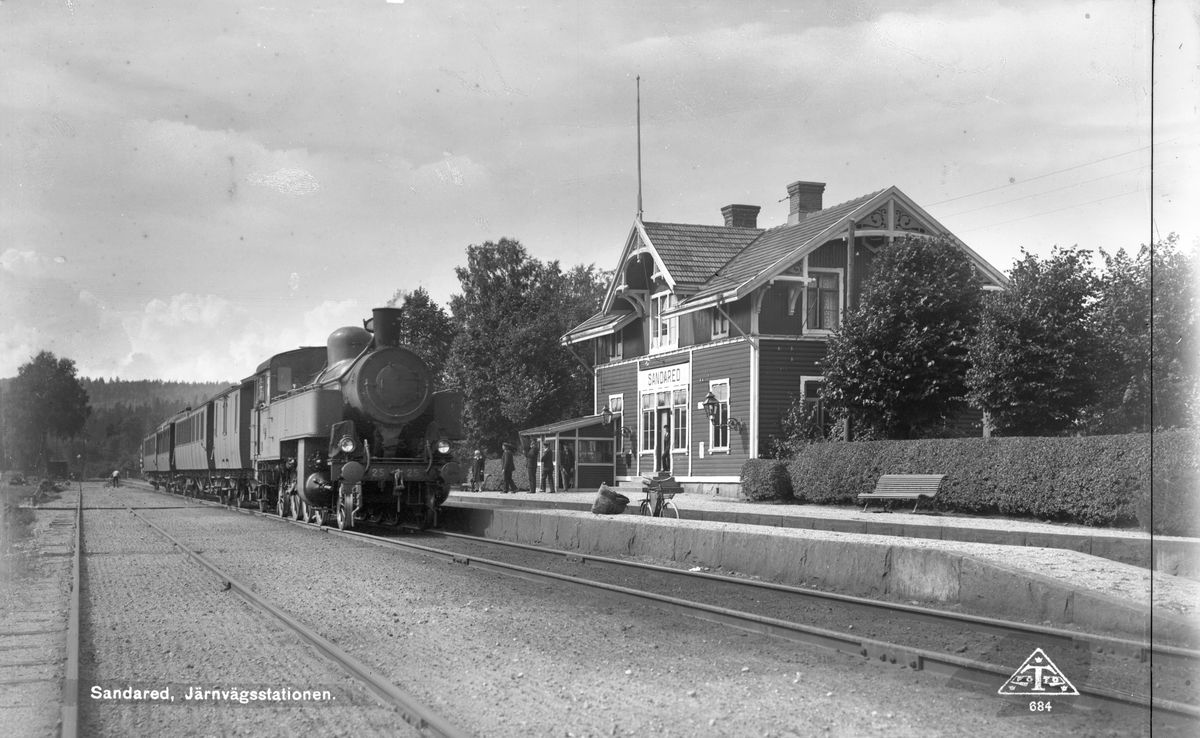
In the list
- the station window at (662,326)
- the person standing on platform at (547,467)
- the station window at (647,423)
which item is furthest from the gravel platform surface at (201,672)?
the station window at (647,423)

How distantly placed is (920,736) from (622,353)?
3031cm

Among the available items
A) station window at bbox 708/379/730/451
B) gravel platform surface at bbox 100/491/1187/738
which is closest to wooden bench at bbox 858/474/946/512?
station window at bbox 708/379/730/451

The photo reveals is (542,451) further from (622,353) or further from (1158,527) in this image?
(1158,527)

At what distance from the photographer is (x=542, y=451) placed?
32.4 metres

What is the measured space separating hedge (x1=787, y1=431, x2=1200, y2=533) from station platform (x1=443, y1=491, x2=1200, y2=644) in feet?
1.84

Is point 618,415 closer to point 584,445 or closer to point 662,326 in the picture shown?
point 584,445

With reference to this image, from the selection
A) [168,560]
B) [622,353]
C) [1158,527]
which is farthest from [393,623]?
[622,353]

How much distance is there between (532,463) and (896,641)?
2473 centimetres

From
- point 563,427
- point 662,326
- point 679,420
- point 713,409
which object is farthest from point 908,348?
point 563,427

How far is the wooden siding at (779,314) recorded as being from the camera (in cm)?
2894

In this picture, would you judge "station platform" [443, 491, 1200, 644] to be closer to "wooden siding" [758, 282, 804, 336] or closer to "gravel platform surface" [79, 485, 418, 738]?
"gravel platform surface" [79, 485, 418, 738]

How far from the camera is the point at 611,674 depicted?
21.1 feet

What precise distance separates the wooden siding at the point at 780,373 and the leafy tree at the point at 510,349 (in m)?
7.04

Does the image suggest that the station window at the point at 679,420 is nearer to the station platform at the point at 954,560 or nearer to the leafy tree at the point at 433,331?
the leafy tree at the point at 433,331
